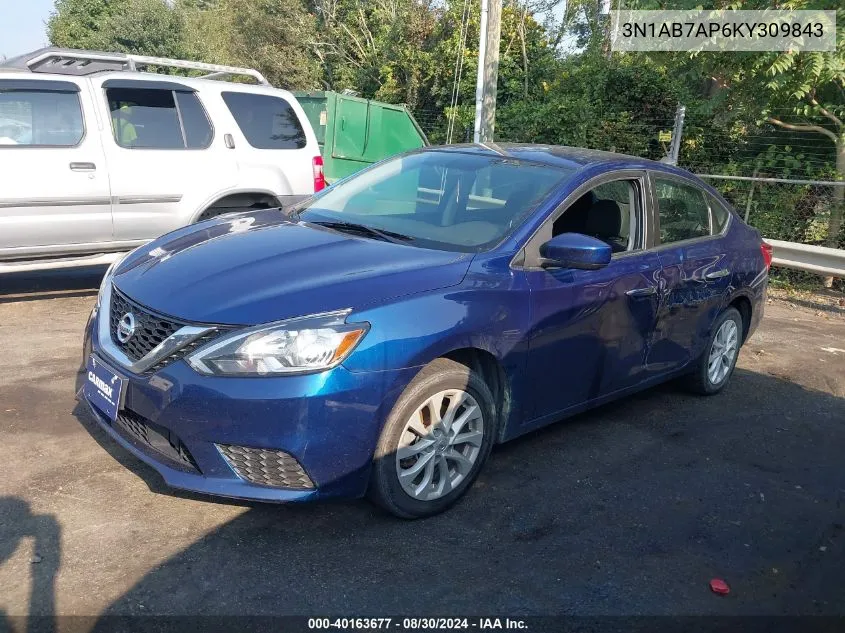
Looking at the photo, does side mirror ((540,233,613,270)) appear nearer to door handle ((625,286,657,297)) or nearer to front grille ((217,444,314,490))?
door handle ((625,286,657,297))

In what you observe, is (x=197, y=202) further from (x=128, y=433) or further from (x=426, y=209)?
(x=128, y=433)

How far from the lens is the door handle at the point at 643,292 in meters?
4.34

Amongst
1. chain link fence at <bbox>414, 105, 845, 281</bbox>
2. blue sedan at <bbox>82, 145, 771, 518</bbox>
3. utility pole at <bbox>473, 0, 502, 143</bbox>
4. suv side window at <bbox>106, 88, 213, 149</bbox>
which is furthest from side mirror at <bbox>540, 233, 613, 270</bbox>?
utility pole at <bbox>473, 0, 502, 143</bbox>

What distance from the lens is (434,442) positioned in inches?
137

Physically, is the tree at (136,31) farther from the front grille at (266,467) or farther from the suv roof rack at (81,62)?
the front grille at (266,467)

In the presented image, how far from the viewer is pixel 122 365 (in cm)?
330

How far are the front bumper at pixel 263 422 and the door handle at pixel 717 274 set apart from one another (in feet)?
8.58

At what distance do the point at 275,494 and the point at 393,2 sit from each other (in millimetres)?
20669

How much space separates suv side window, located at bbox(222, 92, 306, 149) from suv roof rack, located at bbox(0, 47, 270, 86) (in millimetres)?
534

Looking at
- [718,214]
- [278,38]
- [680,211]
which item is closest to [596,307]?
[680,211]

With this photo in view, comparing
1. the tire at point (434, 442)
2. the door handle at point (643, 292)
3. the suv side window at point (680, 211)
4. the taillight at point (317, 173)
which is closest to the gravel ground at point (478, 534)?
the tire at point (434, 442)

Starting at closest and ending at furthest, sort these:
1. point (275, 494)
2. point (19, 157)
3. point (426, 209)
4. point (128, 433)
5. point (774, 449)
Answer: point (275, 494) → point (128, 433) → point (426, 209) → point (774, 449) → point (19, 157)

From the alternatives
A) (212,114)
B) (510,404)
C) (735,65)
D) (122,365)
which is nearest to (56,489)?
(122,365)

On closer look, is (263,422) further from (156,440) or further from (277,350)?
(156,440)
